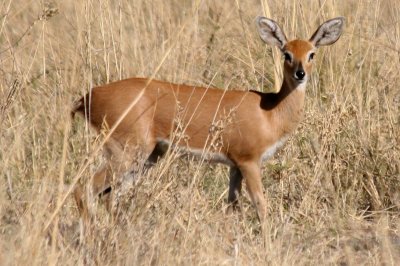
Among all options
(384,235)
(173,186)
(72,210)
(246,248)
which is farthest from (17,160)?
(384,235)

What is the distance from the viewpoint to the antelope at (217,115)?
244 inches

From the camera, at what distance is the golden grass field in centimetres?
464

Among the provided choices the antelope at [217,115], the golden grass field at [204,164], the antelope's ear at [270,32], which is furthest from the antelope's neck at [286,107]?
→ the antelope's ear at [270,32]

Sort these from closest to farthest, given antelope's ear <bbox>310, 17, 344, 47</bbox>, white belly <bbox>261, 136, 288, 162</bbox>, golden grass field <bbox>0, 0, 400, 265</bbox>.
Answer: golden grass field <bbox>0, 0, 400, 265</bbox> < white belly <bbox>261, 136, 288, 162</bbox> < antelope's ear <bbox>310, 17, 344, 47</bbox>

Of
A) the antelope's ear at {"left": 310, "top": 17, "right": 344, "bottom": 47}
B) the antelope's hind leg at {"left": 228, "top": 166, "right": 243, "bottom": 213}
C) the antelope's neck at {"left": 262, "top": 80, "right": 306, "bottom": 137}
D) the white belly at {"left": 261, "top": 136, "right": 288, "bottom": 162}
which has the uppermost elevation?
the antelope's ear at {"left": 310, "top": 17, "right": 344, "bottom": 47}

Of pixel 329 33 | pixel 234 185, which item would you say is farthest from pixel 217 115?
pixel 329 33

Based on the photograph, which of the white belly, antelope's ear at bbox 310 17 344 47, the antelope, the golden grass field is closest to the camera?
the golden grass field

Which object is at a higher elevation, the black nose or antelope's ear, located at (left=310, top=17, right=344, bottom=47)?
antelope's ear, located at (left=310, top=17, right=344, bottom=47)

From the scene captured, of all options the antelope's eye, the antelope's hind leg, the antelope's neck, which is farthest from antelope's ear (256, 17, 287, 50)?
the antelope's hind leg

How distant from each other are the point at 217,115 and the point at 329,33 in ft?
2.75

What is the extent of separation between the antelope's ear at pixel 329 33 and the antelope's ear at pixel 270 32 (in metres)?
0.19

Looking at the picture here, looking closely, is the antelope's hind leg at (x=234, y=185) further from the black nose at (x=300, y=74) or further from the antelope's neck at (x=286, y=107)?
the black nose at (x=300, y=74)

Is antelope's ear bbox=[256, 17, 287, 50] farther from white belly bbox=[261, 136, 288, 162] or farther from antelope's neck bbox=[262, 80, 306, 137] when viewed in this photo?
white belly bbox=[261, 136, 288, 162]

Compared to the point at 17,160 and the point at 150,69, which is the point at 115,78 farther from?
the point at 17,160
